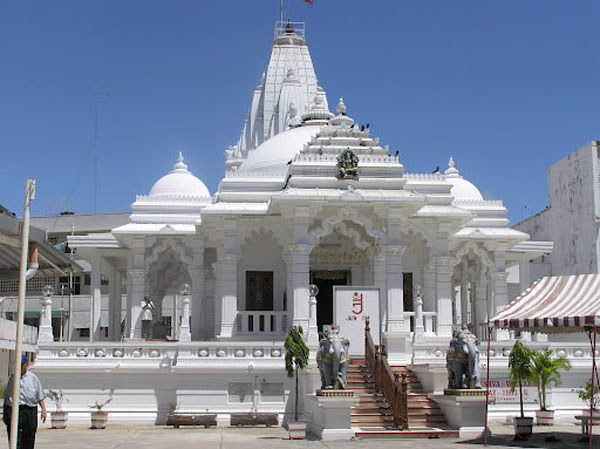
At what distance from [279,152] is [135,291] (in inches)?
294

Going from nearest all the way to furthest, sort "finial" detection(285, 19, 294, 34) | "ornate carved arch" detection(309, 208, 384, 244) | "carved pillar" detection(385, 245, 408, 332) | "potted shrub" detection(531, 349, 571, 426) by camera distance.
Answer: "potted shrub" detection(531, 349, 571, 426)
"carved pillar" detection(385, 245, 408, 332)
"ornate carved arch" detection(309, 208, 384, 244)
"finial" detection(285, 19, 294, 34)

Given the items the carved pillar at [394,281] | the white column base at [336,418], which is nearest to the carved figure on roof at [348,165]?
the carved pillar at [394,281]

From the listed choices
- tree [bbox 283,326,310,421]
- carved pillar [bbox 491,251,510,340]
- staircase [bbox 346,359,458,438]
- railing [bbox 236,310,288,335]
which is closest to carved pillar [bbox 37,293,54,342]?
railing [bbox 236,310,288,335]

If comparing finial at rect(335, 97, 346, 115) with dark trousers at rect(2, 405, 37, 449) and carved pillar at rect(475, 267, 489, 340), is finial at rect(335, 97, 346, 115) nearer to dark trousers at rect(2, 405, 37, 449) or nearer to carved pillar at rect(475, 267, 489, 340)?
carved pillar at rect(475, 267, 489, 340)

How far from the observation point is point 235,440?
63.6 feet

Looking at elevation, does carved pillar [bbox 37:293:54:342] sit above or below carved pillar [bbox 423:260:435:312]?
below

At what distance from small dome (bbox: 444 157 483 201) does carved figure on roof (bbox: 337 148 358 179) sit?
28.4ft

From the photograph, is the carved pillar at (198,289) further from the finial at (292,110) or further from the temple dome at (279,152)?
the finial at (292,110)

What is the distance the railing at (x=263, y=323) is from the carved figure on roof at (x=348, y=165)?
16.3 ft

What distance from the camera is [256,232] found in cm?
2933

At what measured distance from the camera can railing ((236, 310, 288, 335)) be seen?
2828 centimetres

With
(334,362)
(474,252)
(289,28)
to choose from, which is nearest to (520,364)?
(334,362)

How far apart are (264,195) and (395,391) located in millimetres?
10908

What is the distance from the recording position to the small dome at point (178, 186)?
3534 centimetres
